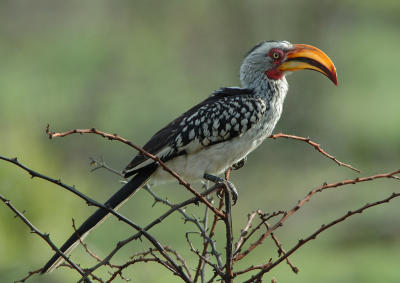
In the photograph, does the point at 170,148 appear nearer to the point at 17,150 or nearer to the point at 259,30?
the point at 17,150

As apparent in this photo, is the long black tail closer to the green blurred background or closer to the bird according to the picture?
the bird

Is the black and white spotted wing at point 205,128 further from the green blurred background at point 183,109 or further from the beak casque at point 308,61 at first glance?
the green blurred background at point 183,109

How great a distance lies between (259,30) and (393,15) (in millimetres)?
10812

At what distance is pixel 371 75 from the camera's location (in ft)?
65.2

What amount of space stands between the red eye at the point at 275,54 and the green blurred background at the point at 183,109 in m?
3.01

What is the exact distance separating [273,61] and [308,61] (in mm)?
281

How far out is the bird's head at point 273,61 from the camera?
360 centimetres

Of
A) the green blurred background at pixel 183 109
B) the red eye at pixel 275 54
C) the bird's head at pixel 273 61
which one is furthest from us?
the green blurred background at pixel 183 109

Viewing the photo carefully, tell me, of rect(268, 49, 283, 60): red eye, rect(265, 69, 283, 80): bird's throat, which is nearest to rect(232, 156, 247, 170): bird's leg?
rect(265, 69, 283, 80): bird's throat

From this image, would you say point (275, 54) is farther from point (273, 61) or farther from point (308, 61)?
point (308, 61)

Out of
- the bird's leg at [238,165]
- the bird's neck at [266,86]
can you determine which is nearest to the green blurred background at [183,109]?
the bird's leg at [238,165]

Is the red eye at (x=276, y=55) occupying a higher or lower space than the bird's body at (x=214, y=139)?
higher

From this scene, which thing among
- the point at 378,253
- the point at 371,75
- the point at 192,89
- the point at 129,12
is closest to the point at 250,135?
the point at 378,253

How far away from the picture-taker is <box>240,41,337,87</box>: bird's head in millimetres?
3598
